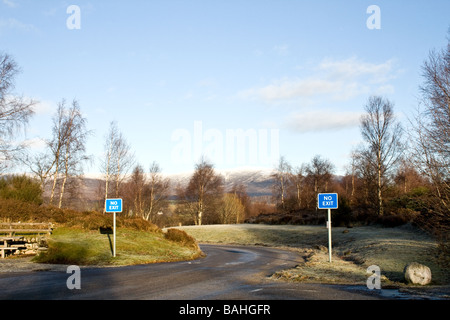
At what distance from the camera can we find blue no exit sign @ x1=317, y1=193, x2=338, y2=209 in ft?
65.1

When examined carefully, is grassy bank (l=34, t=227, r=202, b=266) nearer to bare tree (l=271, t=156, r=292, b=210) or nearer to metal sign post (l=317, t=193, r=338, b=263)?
metal sign post (l=317, t=193, r=338, b=263)

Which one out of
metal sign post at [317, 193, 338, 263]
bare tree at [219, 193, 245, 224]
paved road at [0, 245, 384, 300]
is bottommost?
bare tree at [219, 193, 245, 224]

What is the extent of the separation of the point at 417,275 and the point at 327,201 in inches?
309

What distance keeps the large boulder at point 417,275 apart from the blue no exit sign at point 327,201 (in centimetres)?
732

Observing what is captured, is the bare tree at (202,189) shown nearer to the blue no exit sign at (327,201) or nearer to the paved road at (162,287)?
the blue no exit sign at (327,201)

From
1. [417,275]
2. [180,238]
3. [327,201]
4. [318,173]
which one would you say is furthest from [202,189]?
[417,275]

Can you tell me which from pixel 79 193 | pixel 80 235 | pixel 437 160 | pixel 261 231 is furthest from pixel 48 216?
pixel 261 231

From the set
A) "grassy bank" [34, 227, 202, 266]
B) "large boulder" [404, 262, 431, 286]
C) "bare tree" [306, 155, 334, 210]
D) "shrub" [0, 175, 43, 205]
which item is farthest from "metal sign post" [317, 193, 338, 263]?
"bare tree" [306, 155, 334, 210]

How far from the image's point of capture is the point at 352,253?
950 inches

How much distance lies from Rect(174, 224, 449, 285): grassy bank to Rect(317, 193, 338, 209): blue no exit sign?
2.93 m
